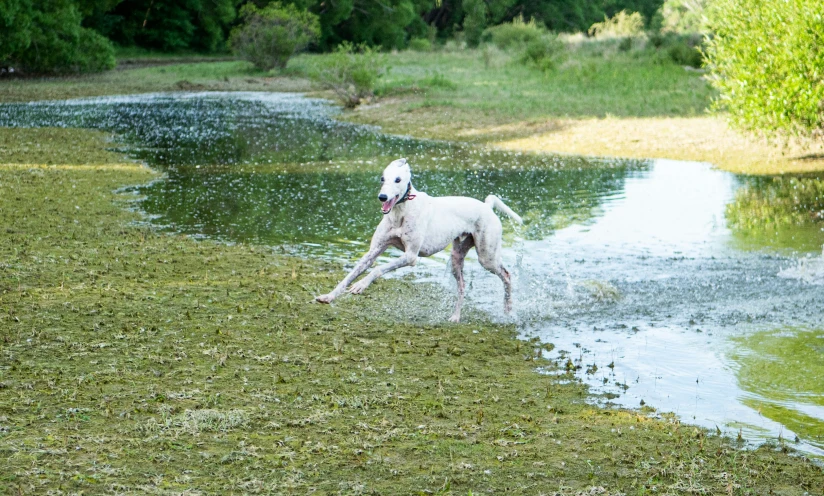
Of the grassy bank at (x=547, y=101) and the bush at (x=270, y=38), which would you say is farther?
the bush at (x=270, y=38)

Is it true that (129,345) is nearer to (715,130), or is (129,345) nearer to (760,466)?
(760,466)

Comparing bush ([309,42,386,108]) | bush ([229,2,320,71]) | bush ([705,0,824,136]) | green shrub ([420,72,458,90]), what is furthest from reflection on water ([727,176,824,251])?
bush ([229,2,320,71])

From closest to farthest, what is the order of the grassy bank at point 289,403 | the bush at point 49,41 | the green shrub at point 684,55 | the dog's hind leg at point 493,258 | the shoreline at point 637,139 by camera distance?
the grassy bank at point 289,403
the dog's hind leg at point 493,258
the shoreline at point 637,139
the green shrub at point 684,55
the bush at point 49,41

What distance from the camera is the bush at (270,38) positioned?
48.9 m

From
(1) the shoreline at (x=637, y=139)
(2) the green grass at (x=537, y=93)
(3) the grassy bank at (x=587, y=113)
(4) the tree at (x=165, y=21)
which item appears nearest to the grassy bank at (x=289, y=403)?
(1) the shoreline at (x=637, y=139)

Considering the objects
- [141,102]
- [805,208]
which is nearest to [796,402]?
[805,208]

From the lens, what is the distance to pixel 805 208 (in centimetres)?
1592

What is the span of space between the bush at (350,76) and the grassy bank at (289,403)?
2313 cm

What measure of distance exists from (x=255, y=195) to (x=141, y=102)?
71.9 ft

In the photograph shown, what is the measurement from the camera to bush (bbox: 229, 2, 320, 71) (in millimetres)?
48875

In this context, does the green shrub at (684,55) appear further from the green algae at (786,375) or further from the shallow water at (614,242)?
the green algae at (786,375)

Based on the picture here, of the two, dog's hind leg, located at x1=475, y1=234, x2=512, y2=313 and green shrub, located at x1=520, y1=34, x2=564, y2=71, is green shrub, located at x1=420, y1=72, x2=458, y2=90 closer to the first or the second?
green shrub, located at x1=520, y1=34, x2=564, y2=71

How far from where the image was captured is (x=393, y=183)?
8.43m

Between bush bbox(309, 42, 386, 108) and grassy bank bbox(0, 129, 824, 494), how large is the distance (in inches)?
911
